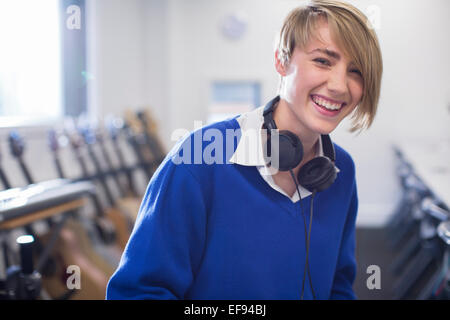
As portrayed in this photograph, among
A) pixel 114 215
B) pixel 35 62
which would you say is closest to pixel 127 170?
pixel 114 215

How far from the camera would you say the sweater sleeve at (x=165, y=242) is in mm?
784

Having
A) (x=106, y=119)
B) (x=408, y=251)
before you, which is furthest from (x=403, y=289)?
(x=106, y=119)

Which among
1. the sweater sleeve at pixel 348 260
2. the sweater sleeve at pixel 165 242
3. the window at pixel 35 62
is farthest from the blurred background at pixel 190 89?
the sweater sleeve at pixel 165 242

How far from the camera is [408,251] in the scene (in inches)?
118

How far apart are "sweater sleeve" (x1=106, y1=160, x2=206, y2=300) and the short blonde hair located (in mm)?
341

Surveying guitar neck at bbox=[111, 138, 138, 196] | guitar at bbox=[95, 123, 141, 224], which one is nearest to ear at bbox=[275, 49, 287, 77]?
guitar at bbox=[95, 123, 141, 224]

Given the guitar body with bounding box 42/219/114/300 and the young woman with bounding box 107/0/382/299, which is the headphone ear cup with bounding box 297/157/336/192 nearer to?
the young woman with bounding box 107/0/382/299

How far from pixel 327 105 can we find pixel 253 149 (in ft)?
0.61

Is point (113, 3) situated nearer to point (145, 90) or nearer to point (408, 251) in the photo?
point (145, 90)

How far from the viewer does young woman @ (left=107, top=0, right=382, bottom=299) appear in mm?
802

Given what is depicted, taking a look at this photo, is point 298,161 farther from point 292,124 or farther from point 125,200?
point 125,200

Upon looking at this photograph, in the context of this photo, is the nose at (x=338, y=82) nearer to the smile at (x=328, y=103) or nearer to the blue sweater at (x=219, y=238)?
the smile at (x=328, y=103)

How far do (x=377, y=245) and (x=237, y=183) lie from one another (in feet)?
8.28

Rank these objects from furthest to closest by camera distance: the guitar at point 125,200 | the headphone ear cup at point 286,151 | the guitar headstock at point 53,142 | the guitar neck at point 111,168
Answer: the guitar neck at point 111,168 → the guitar at point 125,200 → the guitar headstock at point 53,142 → the headphone ear cup at point 286,151
